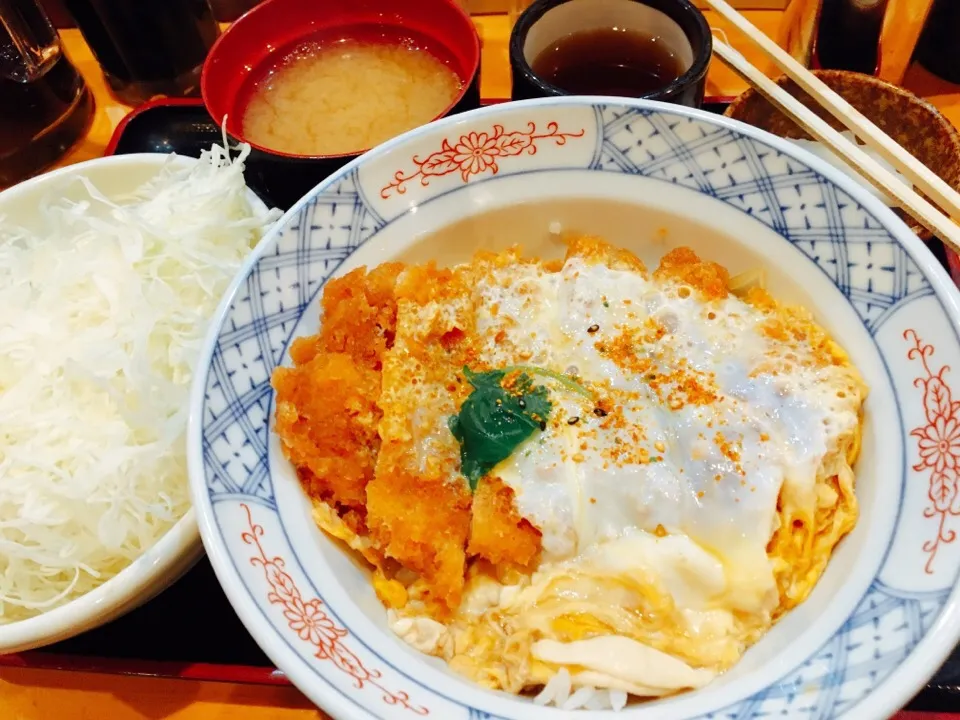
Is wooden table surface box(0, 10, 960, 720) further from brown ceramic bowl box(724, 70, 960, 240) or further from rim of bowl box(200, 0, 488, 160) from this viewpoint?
brown ceramic bowl box(724, 70, 960, 240)

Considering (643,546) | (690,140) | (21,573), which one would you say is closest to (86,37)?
(21,573)

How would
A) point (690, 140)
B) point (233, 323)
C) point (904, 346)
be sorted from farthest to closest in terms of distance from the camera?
point (690, 140) → point (233, 323) → point (904, 346)

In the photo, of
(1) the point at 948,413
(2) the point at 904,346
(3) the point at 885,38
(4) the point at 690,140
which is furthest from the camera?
(3) the point at 885,38

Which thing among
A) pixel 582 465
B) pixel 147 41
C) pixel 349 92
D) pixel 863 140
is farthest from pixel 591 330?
pixel 147 41

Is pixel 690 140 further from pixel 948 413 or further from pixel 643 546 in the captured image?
pixel 643 546

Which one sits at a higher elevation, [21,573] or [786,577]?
[21,573]

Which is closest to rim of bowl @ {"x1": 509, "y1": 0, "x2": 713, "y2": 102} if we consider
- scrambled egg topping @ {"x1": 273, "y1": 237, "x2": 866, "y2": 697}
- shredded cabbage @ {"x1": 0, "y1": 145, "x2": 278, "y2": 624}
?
scrambled egg topping @ {"x1": 273, "y1": 237, "x2": 866, "y2": 697}
